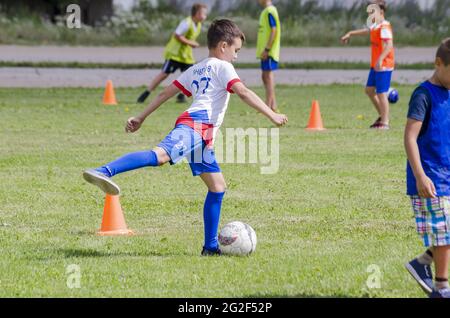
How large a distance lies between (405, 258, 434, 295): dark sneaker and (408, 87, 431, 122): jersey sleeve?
37.3 inches

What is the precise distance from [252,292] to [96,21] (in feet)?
101

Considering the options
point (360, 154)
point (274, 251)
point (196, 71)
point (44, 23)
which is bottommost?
point (44, 23)

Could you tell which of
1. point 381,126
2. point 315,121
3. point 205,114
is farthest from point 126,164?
point 381,126

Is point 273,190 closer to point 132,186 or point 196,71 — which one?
point 132,186

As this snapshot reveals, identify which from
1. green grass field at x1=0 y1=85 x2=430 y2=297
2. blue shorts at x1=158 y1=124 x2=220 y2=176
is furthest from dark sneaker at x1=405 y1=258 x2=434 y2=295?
blue shorts at x1=158 y1=124 x2=220 y2=176

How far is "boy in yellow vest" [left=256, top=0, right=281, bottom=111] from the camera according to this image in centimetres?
1770

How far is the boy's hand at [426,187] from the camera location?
244 inches

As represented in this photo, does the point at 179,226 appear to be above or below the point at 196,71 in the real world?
below

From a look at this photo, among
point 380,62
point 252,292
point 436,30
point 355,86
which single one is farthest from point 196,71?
point 436,30

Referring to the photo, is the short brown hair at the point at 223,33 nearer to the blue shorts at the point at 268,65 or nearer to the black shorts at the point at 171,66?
the blue shorts at the point at 268,65

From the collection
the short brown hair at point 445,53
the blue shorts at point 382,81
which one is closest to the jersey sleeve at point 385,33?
the blue shorts at point 382,81

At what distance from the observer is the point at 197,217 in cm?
938

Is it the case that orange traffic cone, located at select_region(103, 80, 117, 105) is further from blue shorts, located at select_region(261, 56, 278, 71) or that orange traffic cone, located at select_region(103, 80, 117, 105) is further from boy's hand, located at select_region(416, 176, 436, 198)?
boy's hand, located at select_region(416, 176, 436, 198)

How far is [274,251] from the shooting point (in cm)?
789
